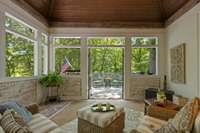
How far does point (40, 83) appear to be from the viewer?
6.92m

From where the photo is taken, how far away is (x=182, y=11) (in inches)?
249

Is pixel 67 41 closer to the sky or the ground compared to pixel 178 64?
closer to the sky

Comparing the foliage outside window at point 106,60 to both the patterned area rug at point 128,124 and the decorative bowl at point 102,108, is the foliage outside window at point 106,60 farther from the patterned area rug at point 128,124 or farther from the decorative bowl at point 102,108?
the decorative bowl at point 102,108

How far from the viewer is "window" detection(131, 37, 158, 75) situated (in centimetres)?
811

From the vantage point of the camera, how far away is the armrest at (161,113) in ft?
9.98

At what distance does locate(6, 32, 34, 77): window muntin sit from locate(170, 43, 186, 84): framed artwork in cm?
454


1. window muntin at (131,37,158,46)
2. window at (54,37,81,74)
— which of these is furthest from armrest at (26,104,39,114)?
window muntin at (131,37,158,46)

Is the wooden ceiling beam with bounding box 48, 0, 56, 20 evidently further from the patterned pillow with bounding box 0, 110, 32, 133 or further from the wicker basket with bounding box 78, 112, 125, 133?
the patterned pillow with bounding box 0, 110, 32, 133

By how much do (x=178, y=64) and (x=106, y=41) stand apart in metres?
2.89

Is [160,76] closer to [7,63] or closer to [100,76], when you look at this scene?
[100,76]

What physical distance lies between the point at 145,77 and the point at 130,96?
0.93 metres

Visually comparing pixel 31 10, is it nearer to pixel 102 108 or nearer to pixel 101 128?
pixel 102 108

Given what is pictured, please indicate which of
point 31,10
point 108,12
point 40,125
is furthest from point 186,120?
point 108,12

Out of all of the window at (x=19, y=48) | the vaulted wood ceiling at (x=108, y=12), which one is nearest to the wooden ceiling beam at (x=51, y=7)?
the vaulted wood ceiling at (x=108, y=12)
